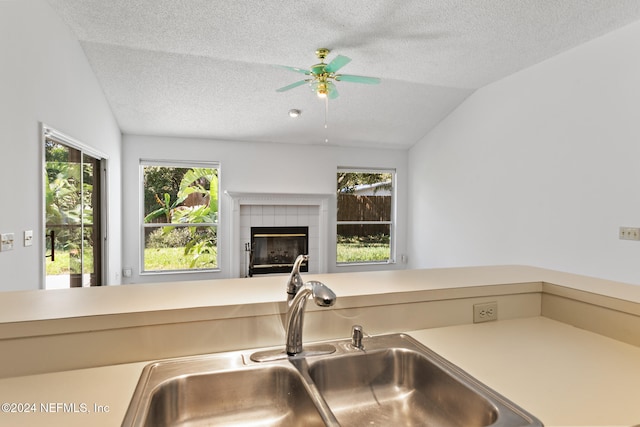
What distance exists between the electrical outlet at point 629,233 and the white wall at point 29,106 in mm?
4611

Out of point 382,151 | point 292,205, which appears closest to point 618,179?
point 382,151

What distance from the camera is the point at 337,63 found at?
2727 mm

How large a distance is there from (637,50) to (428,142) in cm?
297

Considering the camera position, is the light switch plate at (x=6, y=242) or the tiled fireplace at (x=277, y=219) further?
the tiled fireplace at (x=277, y=219)

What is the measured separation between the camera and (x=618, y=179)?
2.96 meters

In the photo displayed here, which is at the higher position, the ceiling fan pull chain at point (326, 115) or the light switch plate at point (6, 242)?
the ceiling fan pull chain at point (326, 115)

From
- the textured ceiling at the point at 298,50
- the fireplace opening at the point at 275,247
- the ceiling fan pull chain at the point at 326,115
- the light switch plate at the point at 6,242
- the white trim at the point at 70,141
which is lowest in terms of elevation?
the fireplace opening at the point at 275,247

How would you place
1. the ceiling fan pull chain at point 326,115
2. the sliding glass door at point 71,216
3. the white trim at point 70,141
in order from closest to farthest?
the white trim at point 70,141 < the sliding glass door at point 71,216 < the ceiling fan pull chain at point 326,115

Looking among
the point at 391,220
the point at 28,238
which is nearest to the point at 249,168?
the point at 391,220

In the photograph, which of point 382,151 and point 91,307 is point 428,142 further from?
point 91,307

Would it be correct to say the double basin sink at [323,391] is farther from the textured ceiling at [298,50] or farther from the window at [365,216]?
the window at [365,216]

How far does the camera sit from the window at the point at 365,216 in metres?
6.06

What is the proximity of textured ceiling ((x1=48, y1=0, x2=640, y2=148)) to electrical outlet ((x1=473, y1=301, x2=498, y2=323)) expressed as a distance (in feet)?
7.82

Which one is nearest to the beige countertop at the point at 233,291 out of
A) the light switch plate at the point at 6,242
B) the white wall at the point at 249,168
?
the light switch plate at the point at 6,242
